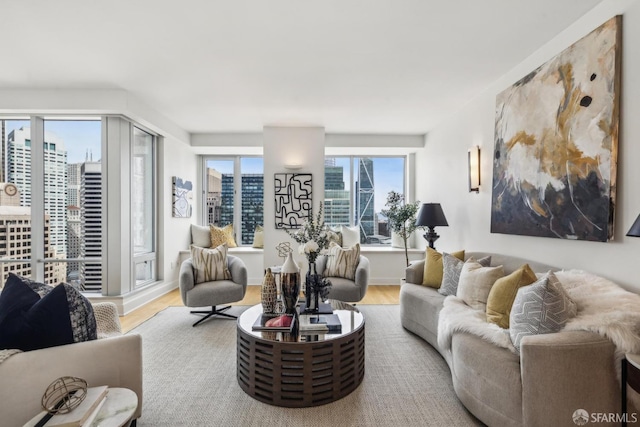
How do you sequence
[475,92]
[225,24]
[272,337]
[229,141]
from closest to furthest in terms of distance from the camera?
[272,337]
[225,24]
[475,92]
[229,141]

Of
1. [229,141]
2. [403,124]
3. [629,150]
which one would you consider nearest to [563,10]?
[629,150]

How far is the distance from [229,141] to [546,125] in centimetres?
458

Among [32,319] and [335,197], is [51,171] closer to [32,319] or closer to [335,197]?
[32,319]

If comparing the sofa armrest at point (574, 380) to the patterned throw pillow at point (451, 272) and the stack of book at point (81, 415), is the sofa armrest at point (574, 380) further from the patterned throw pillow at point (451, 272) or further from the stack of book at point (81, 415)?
the stack of book at point (81, 415)

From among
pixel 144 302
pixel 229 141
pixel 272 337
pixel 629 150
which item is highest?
pixel 229 141

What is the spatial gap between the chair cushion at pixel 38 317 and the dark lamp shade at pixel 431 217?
357 cm

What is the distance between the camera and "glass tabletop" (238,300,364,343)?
2.10 m

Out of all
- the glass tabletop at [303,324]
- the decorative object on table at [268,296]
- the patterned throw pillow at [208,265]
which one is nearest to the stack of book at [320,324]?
the glass tabletop at [303,324]

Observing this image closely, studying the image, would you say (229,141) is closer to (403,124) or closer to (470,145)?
(403,124)

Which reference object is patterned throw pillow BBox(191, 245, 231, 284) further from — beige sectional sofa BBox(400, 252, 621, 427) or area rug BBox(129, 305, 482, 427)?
beige sectional sofa BBox(400, 252, 621, 427)

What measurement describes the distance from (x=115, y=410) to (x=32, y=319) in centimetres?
64

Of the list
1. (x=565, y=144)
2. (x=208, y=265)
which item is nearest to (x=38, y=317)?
(x=208, y=265)

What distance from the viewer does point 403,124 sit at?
4949mm

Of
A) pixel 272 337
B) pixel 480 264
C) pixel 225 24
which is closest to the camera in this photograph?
pixel 272 337
